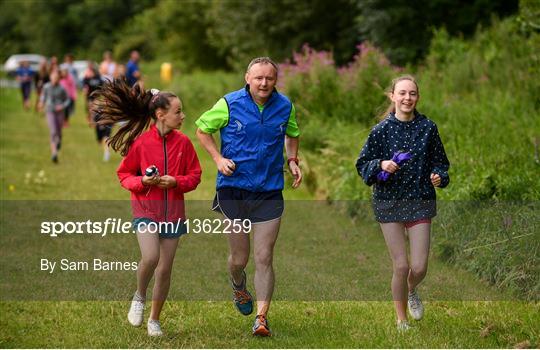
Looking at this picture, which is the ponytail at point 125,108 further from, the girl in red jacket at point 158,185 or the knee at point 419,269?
the knee at point 419,269

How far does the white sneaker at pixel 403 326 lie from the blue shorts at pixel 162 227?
5.62 feet

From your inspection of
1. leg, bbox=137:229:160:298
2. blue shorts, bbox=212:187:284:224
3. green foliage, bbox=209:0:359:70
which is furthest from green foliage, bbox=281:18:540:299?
green foliage, bbox=209:0:359:70

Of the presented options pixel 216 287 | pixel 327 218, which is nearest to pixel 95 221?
pixel 327 218

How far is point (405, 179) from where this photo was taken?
285 inches

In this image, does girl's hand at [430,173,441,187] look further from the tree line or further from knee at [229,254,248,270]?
the tree line

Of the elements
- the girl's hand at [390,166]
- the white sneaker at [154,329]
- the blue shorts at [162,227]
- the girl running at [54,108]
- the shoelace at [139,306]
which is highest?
the girl's hand at [390,166]

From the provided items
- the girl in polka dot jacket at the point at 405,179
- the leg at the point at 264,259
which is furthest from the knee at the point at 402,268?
the leg at the point at 264,259

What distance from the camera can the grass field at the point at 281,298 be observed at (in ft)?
23.8

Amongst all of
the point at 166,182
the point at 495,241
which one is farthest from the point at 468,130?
the point at 166,182

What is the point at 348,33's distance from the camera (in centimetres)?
2758

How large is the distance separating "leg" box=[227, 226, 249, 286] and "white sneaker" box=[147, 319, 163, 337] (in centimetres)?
69

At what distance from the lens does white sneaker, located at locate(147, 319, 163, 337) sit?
7.27 m

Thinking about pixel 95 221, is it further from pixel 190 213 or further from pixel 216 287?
pixel 216 287

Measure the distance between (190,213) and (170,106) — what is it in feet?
21.7
